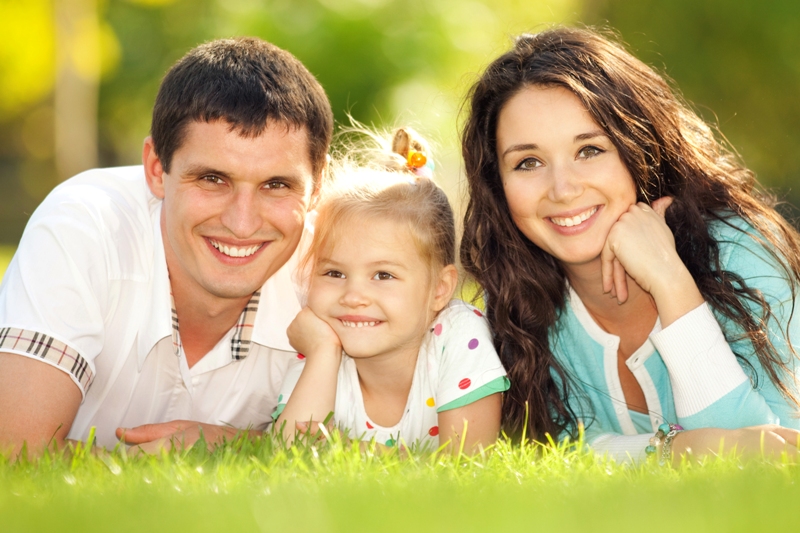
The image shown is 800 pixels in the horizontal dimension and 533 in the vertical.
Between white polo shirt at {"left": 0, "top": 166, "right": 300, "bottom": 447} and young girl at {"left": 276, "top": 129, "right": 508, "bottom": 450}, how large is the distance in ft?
0.80

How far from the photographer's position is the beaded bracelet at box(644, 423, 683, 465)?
3371mm

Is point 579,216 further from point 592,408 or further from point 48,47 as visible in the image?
point 48,47

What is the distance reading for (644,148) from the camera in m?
3.90

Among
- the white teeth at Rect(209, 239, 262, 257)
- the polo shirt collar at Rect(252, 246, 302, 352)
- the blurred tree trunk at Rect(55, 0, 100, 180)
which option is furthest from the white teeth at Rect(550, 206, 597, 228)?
the blurred tree trunk at Rect(55, 0, 100, 180)

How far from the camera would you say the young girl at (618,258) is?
11.7 feet

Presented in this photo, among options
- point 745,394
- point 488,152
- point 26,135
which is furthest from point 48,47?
point 745,394

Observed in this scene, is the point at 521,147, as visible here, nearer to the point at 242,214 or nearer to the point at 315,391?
the point at 242,214

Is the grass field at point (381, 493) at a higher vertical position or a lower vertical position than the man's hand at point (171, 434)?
higher

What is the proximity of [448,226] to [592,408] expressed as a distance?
3.76 ft

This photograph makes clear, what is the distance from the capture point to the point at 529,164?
3.91 metres

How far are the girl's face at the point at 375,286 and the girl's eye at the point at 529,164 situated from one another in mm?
616

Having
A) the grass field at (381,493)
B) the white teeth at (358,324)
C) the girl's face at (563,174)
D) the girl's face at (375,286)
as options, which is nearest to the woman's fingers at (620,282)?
the girl's face at (563,174)

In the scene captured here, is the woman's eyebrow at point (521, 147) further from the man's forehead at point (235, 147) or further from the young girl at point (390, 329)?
the man's forehead at point (235, 147)

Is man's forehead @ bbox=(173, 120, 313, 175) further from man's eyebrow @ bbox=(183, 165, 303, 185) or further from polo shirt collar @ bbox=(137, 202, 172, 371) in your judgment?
polo shirt collar @ bbox=(137, 202, 172, 371)
